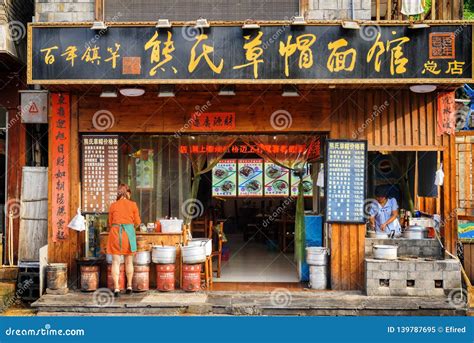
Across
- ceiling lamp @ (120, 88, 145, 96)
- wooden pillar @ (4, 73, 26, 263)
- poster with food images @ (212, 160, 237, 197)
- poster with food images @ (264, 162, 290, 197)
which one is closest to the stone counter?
ceiling lamp @ (120, 88, 145, 96)

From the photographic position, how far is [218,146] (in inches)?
484

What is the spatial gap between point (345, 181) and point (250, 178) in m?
6.78

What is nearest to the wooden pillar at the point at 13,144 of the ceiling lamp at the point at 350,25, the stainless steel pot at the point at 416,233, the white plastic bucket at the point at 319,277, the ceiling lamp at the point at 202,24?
the ceiling lamp at the point at 202,24

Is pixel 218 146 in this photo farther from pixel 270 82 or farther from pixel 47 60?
pixel 47 60

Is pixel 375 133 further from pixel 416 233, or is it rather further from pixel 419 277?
pixel 419 277

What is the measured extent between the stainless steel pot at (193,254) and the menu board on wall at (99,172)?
1.92 m

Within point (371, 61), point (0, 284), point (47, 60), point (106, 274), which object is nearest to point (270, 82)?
point (371, 61)

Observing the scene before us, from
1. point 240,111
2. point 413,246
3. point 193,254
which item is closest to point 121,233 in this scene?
point 193,254

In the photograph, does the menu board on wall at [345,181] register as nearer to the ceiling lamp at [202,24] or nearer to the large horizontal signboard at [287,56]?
the large horizontal signboard at [287,56]

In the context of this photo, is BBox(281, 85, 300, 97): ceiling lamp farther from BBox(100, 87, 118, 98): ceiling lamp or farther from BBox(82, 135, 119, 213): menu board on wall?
BBox(82, 135, 119, 213): menu board on wall

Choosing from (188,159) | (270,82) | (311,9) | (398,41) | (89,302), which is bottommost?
(89,302)

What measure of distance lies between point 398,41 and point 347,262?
→ 4.46m

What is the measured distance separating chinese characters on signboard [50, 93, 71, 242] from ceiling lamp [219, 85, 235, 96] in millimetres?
3237

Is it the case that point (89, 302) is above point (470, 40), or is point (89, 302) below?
below
